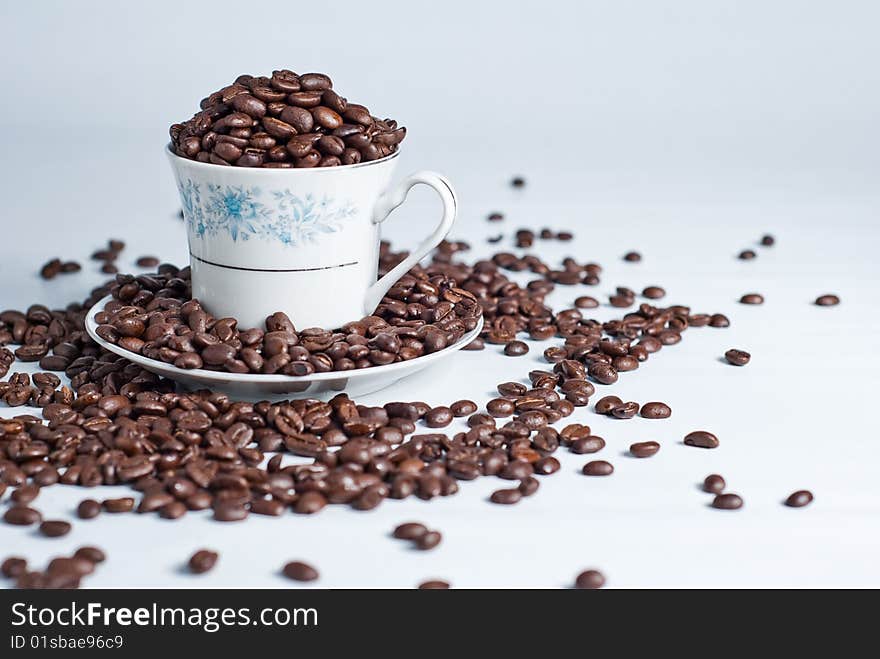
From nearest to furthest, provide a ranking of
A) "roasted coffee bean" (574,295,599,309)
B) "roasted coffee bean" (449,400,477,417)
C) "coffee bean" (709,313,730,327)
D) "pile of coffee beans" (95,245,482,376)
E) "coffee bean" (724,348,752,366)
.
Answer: "pile of coffee beans" (95,245,482,376), "roasted coffee bean" (449,400,477,417), "coffee bean" (724,348,752,366), "coffee bean" (709,313,730,327), "roasted coffee bean" (574,295,599,309)

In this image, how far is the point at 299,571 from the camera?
172 centimetres

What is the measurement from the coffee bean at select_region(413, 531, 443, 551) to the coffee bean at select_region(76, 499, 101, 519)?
501 mm

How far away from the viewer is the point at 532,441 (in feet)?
7.08

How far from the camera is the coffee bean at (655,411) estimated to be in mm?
2322

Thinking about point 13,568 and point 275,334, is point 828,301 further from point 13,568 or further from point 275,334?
point 13,568

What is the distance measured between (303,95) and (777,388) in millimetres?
1148

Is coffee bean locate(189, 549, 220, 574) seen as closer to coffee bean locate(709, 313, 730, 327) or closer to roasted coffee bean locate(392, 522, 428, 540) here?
roasted coffee bean locate(392, 522, 428, 540)

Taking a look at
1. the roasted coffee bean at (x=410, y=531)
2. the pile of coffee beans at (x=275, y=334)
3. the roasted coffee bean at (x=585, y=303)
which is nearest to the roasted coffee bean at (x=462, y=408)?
the pile of coffee beans at (x=275, y=334)

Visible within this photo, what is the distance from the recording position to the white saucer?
215 centimetres

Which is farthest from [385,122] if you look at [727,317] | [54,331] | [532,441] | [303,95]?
[727,317]

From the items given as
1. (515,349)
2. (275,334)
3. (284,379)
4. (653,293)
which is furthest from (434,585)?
(653,293)

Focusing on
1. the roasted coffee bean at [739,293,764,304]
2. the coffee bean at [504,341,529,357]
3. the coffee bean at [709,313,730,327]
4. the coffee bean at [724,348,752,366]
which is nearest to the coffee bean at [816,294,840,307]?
the roasted coffee bean at [739,293,764,304]

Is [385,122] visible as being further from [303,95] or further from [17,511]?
[17,511]

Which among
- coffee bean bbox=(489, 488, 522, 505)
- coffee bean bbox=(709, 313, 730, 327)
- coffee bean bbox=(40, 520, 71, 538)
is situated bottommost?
coffee bean bbox=(40, 520, 71, 538)
